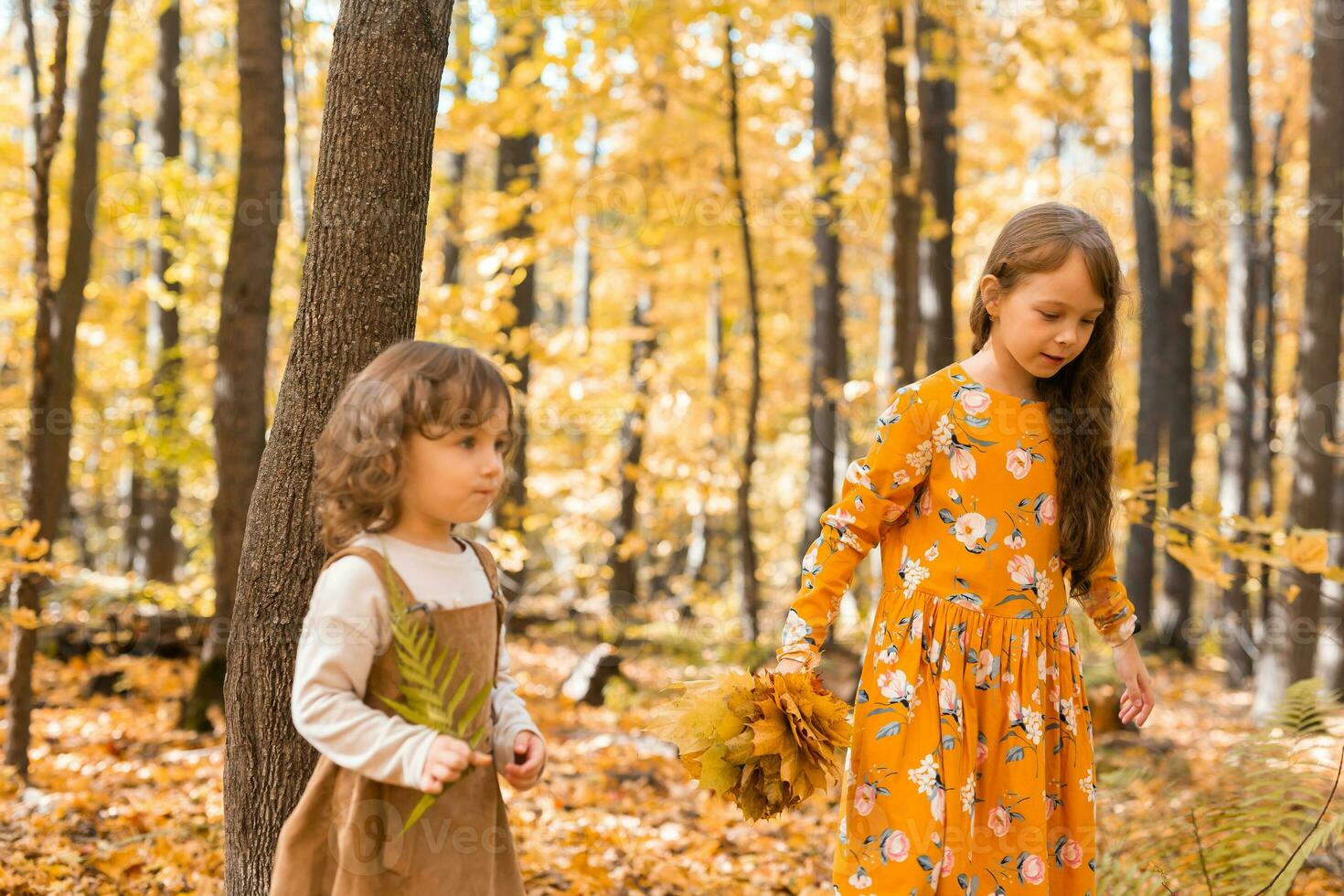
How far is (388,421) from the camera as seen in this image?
68.6 inches

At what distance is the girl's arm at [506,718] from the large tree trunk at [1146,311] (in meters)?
11.1

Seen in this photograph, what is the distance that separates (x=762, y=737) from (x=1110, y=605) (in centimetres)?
107

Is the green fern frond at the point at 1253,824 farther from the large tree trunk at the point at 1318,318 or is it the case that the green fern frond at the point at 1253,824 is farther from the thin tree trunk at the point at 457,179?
the thin tree trunk at the point at 457,179

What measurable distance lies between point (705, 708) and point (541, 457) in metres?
14.9

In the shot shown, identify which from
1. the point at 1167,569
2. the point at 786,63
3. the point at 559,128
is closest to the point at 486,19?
the point at 559,128

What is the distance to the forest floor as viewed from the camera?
3.47 meters

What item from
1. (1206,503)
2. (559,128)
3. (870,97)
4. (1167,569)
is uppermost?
(870,97)

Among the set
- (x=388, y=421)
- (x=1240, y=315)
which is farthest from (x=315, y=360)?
(x=1240, y=315)

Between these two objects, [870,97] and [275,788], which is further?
[870,97]

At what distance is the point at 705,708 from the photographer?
218 cm

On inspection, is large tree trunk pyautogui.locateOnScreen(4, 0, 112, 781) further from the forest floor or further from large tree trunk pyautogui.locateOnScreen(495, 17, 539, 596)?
large tree trunk pyautogui.locateOnScreen(495, 17, 539, 596)

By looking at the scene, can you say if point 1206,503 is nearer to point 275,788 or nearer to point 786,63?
point 275,788

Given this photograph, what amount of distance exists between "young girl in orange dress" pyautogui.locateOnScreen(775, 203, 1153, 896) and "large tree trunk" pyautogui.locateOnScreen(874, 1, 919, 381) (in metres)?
4.26

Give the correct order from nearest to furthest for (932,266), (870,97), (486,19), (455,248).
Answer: (932,266)
(486,19)
(455,248)
(870,97)
